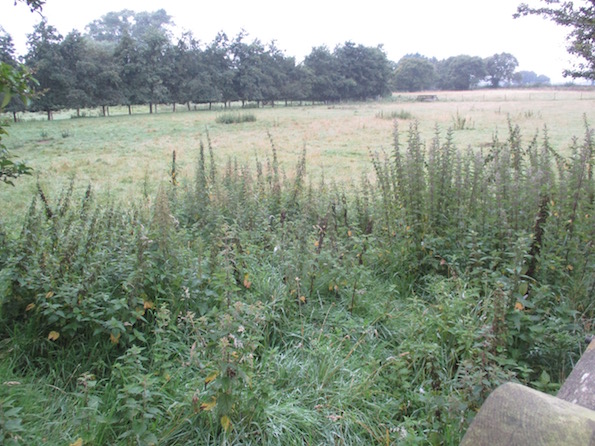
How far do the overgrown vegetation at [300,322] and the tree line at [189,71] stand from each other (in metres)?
23.3

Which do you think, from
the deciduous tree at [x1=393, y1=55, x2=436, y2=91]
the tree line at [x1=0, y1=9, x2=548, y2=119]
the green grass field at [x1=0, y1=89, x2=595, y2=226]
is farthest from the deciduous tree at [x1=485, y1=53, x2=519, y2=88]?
the green grass field at [x1=0, y1=89, x2=595, y2=226]

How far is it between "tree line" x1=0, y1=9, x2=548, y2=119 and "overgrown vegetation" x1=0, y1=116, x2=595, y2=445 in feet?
76.5

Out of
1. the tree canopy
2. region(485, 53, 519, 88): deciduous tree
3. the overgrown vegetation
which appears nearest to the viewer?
the overgrown vegetation

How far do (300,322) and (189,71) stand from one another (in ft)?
178

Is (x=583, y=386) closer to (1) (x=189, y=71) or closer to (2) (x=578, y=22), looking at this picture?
(2) (x=578, y=22)

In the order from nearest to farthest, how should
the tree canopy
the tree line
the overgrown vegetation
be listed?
the overgrown vegetation → the tree canopy → the tree line

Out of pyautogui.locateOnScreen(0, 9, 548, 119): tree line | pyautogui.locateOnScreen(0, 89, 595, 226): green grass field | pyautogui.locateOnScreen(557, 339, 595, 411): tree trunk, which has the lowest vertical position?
pyautogui.locateOnScreen(557, 339, 595, 411): tree trunk

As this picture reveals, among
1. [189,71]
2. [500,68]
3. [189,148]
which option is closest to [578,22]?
[189,148]

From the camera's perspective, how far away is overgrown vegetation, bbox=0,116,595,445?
254cm

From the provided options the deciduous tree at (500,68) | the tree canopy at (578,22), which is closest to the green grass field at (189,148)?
the tree canopy at (578,22)

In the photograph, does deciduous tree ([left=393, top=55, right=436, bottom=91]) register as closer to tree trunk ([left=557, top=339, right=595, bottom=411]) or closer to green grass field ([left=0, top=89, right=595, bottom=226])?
green grass field ([left=0, top=89, right=595, bottom=226])

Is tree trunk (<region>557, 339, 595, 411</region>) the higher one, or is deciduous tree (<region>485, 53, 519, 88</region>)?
deciduous tree (<region>485, 53, 519, 88</region>)

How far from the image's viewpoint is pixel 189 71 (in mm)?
53188

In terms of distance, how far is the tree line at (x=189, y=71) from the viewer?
40.3 m
